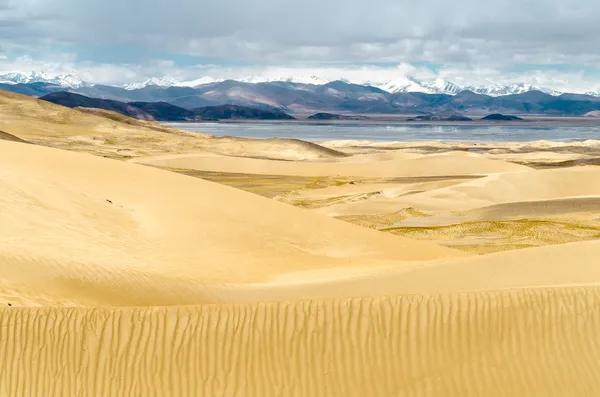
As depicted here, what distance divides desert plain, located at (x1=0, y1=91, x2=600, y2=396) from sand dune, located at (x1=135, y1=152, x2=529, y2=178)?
28.4 metres

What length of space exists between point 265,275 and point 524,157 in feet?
194

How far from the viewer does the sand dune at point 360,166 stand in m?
50.1

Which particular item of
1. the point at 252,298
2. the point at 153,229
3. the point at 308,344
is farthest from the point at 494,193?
the point at 308,344

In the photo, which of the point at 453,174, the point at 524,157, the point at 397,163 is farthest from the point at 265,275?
the point at 524,157

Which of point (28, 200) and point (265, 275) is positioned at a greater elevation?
point (28, 200)

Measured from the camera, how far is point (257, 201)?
18.4m

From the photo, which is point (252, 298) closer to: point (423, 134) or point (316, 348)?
point (316, 348)

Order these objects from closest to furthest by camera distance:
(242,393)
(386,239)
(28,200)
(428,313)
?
(242,393)
(428,313)
(28,200)
(386,239)

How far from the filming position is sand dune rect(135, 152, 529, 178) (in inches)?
1972

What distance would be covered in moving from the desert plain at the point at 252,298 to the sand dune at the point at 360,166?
1120 inches

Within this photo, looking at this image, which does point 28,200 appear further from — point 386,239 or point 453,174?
point 453,174

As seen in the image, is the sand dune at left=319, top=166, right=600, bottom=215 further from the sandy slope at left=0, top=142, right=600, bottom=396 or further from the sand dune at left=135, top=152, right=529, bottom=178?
the sandy slope at left=0, top=142, right=600, bottom=396

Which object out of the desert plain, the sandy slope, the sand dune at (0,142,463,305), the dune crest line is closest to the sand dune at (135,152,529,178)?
the desert plain

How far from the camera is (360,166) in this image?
54.0 m
